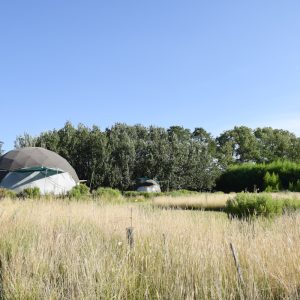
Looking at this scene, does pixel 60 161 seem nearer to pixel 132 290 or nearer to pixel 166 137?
pixel 166 137

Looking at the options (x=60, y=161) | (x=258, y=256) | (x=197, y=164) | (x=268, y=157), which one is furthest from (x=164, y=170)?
(x=258, y=256)

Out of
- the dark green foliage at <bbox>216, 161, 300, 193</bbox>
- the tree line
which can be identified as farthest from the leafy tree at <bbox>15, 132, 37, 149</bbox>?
the dark green foliage at <bbox>216, 161, 300, 193</bbox>

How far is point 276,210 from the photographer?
1138cm

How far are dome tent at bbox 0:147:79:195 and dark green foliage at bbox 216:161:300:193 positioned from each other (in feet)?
56.3

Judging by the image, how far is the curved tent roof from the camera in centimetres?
2848

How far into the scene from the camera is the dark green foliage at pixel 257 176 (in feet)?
117

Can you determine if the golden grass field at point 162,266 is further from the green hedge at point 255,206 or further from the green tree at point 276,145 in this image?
the green tree at point 276,145

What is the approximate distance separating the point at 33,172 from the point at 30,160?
4.38ft

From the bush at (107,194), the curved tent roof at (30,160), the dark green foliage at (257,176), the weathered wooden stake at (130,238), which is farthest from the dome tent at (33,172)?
the weathered wooden stake at (130,238)

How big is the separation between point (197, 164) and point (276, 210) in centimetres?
3041

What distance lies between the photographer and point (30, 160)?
28828mm

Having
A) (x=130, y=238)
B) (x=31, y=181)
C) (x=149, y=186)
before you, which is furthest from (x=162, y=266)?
(x=149, y=186)

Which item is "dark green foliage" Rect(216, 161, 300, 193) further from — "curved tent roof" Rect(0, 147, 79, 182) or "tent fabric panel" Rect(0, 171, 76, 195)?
"tent fabric panel" Rect(0, 171, 76, 195)

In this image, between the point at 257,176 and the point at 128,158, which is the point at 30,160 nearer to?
the point at 128,158
